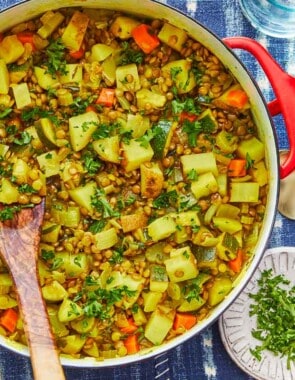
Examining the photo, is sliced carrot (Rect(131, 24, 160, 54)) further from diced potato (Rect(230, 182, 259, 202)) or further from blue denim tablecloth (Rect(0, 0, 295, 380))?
diced potato (Rect(230, 182, 259, 202))

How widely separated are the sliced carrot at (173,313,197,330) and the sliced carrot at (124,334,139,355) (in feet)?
0.44

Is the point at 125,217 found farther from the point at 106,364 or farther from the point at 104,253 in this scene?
the point at 106,364

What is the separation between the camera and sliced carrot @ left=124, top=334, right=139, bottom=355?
275cm

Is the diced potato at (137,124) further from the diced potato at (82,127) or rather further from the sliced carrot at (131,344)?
the sliced carrot at (131,344)

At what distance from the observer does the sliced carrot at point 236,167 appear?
271 centimetres

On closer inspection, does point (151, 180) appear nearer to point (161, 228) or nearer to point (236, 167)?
point (161, 228)

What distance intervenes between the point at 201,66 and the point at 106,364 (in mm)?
954

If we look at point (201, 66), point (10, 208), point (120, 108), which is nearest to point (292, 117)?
point (201, 66)

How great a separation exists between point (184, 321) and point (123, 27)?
927mm

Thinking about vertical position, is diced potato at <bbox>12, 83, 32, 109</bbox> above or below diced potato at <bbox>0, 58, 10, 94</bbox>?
below

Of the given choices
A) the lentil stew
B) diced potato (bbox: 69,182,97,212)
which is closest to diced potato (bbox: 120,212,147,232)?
the lentil stew

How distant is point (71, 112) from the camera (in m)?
2.67

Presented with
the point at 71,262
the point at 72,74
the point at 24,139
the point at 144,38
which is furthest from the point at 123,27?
the point at 71,262

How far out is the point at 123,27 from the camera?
8.74 ft
